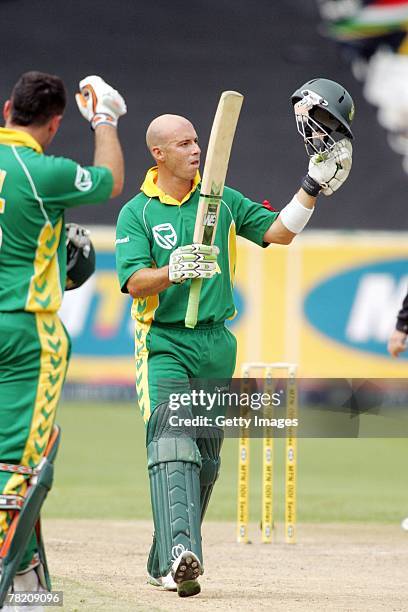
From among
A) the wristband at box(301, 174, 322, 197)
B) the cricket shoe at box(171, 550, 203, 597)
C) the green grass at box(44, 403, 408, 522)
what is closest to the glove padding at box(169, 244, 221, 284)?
the wristband at box(301, 174, 322, 197)

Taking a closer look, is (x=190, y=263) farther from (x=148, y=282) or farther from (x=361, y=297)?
(x=361, y=297)

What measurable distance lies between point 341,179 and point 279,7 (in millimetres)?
11003

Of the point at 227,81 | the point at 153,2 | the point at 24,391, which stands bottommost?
the point at 24,391

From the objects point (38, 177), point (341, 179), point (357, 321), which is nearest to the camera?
point (38, 177)

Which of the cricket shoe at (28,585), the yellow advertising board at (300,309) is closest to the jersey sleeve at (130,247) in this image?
the cricket shoe at (28,585)

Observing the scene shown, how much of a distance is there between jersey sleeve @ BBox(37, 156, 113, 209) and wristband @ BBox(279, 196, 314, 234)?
1.40m

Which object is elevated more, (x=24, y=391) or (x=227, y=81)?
(x=227, y=81)

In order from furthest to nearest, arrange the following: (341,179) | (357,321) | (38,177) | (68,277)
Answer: (357,321)
(341,179)
(68,277)
(38,177)

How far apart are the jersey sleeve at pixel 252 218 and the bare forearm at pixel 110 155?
1.29 m

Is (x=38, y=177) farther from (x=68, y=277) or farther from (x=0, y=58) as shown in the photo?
(x=0, y=58)

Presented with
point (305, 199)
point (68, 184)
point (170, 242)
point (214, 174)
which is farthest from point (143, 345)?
point (68, 184)

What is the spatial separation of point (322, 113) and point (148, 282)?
3.29 feet

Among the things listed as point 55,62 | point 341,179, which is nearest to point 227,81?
point 55,62

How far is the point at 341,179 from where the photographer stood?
201 inches
